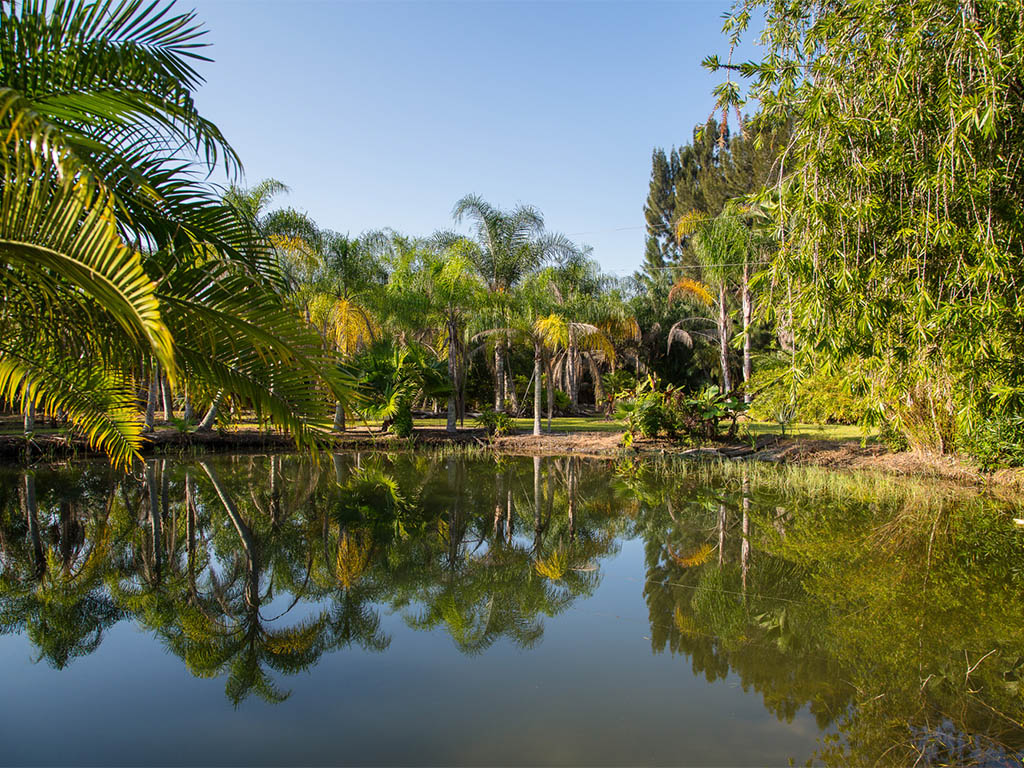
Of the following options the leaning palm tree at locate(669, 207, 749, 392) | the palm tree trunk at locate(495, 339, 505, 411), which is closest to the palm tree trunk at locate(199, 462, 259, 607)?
the palm tree trunk at locate(495, 339, 505, 411)

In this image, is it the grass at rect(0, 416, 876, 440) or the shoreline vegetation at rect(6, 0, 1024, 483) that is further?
the grass at rect(0, 416, 876, 440)

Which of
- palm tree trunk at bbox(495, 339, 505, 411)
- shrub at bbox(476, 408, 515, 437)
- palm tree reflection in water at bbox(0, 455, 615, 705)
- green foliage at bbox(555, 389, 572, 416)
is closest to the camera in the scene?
palm tree reflection in water at bbox(0, 455, 615, 705)

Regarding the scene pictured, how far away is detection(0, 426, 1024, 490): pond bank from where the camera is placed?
12.9m

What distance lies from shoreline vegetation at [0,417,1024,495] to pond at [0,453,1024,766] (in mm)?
3087

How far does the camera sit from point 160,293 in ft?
11.4

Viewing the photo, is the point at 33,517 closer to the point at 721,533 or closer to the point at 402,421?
the point at 721,533

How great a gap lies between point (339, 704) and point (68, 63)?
3974 millimetres

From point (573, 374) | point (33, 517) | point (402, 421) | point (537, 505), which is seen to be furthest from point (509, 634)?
point (573, 374)

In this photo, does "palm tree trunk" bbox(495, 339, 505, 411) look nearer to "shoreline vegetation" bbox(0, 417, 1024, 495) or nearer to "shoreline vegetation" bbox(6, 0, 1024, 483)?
"shoreline vegetation" bbox(0, 417, 1024, 495)

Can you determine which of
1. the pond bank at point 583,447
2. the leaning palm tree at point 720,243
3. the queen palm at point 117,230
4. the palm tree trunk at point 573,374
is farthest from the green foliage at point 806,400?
the queen palm at point 117,230

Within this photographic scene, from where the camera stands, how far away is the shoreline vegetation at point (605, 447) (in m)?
12.9

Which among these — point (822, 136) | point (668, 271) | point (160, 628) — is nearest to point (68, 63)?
point (160, 628)

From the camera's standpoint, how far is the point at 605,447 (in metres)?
18.5

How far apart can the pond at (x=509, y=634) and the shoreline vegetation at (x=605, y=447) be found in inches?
122
